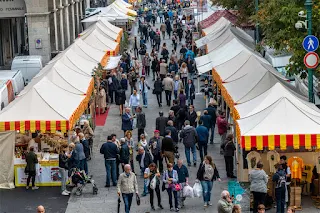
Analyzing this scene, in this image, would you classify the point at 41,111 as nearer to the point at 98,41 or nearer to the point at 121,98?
the point at 121,98

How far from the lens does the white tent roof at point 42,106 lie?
77.5 ft

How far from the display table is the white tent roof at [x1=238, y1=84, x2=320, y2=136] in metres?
5.30

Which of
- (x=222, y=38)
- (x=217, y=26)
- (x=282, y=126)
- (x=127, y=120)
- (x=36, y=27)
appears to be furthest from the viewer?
(x=36, y=27)

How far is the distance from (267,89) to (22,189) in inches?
311

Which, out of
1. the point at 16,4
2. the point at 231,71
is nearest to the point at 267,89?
the point at 231,71

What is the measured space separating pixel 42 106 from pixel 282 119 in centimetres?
697

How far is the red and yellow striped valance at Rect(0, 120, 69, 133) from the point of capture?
915 inches

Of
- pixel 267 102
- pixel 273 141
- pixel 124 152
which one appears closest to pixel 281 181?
pixel 273 141

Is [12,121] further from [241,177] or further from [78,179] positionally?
[241,177]

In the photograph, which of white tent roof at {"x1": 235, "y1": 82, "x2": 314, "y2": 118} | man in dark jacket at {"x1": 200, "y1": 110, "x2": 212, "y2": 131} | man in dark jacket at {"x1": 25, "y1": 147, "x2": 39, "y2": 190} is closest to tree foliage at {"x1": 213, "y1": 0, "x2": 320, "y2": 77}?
white tent roof at {"x1": 235, "y1": 82, "x2": 314, "y2": 118}

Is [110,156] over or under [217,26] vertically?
under

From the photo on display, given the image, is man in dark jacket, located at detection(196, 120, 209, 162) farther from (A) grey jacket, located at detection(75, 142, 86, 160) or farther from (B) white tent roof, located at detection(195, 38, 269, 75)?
(B) white tent roof, located at detection(195, 38, 269, 75)

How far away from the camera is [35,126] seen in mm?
23359

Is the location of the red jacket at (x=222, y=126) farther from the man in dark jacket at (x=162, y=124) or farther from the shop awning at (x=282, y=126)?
the shop awning at (x=282, y=126)
